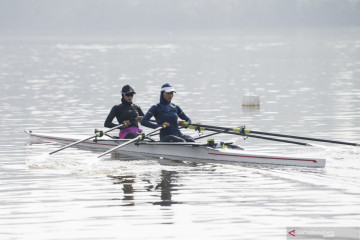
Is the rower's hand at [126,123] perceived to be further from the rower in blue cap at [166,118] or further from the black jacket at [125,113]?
the rower in blue cap at [166,118]

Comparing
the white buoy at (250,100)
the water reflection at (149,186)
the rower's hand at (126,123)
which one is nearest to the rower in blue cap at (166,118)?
the rower's hand at (126,123)

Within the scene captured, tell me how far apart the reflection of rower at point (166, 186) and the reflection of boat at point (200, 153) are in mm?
1601

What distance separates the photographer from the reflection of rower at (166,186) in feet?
49.6

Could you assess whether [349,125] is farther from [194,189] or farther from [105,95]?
[105,95]

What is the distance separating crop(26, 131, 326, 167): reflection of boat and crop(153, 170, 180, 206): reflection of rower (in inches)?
63.0

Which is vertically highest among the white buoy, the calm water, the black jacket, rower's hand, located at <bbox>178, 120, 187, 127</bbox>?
the white buoy

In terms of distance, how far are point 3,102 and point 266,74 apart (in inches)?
1020

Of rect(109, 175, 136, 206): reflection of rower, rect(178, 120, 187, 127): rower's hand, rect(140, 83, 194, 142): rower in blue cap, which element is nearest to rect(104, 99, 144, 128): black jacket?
rect(140, 83, 194, 142): rower in blue cap

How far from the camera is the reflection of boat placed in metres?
18.0

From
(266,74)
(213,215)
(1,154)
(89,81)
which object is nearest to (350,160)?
(213,215)

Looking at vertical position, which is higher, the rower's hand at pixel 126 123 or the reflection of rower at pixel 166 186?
the rower's hand at pixel 126 123

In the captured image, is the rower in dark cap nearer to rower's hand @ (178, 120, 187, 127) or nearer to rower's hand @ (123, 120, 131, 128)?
rower's hand @ (123, 120, 131, 128)

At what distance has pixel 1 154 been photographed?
71.4ft

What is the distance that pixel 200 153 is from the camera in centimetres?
1992
